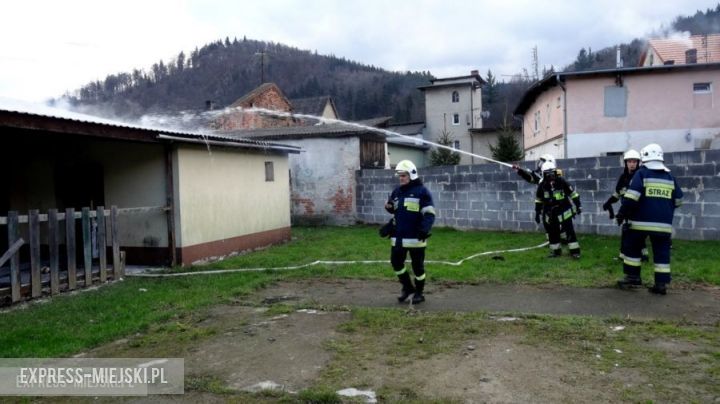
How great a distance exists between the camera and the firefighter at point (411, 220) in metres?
6.75

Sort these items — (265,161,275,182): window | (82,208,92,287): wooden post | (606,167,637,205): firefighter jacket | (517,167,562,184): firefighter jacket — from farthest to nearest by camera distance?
(265,161,275,182): window < (517,167,562,184): firefighter jacket < (606,167,637,205): firefighter jacket < (82,208,92,287): wooden post

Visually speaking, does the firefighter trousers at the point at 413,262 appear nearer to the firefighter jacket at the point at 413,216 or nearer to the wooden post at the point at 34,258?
the firefighter jacket at the point at 413,216

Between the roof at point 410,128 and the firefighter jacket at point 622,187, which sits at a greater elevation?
the roof at point 410,128

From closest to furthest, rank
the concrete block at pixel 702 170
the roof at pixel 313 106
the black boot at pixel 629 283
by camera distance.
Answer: the black boot at pixel 629 283
the concrete block at pixel 702 170
the roof at pixel 313 106

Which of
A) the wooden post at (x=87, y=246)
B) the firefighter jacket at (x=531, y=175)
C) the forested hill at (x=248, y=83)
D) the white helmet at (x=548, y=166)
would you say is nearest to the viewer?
the wooden post at (x=87, y=246)

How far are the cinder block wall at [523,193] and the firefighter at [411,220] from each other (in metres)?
7.49

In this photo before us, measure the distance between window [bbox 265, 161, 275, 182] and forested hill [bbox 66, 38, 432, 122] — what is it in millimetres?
7890

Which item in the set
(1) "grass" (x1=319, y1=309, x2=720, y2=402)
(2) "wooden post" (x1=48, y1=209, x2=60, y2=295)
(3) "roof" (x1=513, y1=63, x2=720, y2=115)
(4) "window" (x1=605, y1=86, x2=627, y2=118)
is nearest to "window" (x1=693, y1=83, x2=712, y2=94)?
(3) "roof" (x1=513, y1=63, x2=720, y2=115)

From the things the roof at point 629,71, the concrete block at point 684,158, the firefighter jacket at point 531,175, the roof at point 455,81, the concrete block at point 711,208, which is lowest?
the concrete block at point 711,208

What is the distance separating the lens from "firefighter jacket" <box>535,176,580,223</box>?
982 centimetres

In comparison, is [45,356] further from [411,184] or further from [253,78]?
[253,78]

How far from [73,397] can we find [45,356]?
1178 millimetres

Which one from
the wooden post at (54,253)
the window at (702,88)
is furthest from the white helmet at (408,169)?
the window at (702,88)

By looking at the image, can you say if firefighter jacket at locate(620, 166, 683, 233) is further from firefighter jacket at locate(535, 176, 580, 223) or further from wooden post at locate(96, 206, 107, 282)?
wooden post at locate(96, 206, 107, 282)
